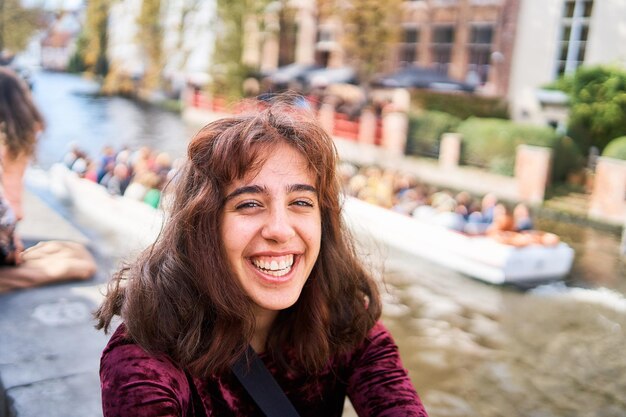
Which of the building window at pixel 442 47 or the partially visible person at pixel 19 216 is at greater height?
the building window at pixel 442 47

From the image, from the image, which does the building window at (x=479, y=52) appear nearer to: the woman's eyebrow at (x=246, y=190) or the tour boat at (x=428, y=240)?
the tour boat at (x=428, y=240)

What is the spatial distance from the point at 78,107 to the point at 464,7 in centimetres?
1374

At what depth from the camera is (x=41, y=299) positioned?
9.36 feet

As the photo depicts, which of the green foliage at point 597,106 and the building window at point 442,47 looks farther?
the building window at point 442,47

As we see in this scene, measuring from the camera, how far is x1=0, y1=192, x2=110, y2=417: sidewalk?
1.83 metres

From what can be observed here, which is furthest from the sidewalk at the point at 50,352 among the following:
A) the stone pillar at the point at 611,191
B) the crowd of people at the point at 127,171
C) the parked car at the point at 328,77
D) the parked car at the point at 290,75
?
the parked car at the point at 290,75

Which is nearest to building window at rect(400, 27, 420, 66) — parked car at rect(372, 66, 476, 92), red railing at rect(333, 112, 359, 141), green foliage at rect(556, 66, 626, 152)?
parked car at rect(372, 66, 476, 92)

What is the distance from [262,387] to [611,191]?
10.3 m

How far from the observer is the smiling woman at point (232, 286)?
1208 mm

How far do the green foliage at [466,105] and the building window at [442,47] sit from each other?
6.51 feet

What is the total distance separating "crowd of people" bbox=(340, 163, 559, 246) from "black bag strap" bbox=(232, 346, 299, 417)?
253 inches

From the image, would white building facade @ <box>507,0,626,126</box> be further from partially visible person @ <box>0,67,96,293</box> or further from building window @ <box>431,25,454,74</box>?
partially visible person @ <box>0,67,96,293</box>

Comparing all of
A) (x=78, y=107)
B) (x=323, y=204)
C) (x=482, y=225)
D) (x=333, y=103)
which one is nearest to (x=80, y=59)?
(x=78, y=107)

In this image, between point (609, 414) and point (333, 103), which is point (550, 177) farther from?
point (333, 103)
